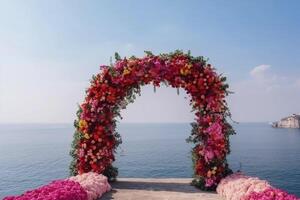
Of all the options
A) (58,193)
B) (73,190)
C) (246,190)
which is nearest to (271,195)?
(246,190)

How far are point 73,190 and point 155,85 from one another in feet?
16.9

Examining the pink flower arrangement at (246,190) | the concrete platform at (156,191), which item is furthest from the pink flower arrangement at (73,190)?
the pink flower arrangement at (246,190)

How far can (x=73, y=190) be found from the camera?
10.1 metres

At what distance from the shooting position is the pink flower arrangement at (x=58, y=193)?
31.0ft

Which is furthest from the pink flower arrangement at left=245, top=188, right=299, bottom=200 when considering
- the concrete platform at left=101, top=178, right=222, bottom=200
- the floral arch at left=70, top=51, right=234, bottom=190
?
the floral arch at left=70, top=51, right=234, bottom=190

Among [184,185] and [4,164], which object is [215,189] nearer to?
[184,185]

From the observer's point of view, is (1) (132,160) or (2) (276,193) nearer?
(2) (276,193)

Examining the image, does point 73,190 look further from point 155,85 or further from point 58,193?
point 155,85

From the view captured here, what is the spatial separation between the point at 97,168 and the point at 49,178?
41.8 m

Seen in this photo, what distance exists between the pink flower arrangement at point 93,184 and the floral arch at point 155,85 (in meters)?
1.25

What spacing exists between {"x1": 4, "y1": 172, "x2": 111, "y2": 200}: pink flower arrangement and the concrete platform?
15.1 inches

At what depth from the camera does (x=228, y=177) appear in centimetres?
1273

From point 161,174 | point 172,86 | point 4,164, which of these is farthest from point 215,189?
point 4,164

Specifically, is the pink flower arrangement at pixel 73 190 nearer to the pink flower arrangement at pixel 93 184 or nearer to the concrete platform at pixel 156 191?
the pink flower arrangement at pixel 93 184
